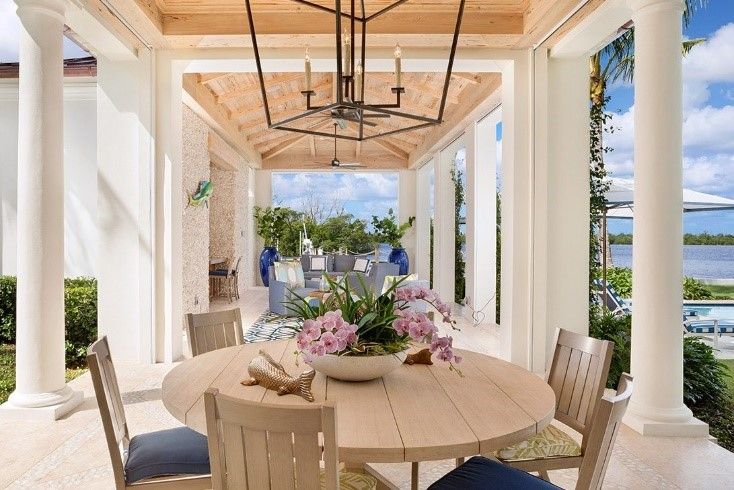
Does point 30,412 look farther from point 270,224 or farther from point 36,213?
point 270,224

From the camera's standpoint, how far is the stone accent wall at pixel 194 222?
21.7 feet

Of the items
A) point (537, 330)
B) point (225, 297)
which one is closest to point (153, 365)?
point (537, 330)

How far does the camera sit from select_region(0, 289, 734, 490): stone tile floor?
8.51 feet

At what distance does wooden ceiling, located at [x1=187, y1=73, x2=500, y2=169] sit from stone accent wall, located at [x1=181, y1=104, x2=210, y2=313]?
42 centimetres

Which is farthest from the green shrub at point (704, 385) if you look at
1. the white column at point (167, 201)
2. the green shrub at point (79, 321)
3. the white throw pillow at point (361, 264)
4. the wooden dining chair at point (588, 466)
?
the white throw pillow at point (361, 264)

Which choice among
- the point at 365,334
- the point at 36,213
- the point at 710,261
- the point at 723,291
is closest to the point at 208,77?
the point at 36,213

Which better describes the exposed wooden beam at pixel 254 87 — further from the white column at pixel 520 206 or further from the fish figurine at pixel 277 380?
the fish figurine at pixel 277 380

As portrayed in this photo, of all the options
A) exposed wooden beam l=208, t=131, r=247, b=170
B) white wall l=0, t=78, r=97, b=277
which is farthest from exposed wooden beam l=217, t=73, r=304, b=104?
white wall l=0, t=78, r=97, b=277

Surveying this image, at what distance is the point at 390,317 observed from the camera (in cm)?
185

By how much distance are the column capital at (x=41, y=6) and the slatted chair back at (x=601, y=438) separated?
12.4 feet

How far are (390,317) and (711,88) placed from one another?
8306mm

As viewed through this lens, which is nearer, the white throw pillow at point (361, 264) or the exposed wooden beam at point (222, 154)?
the exposed wooden beam at point (222, 154)

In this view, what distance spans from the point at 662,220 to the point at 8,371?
5678 millimetres

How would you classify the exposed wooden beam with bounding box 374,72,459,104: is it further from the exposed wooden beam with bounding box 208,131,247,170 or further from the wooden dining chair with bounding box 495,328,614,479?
the wooden dining chair with bounding box 495,328,614,479
